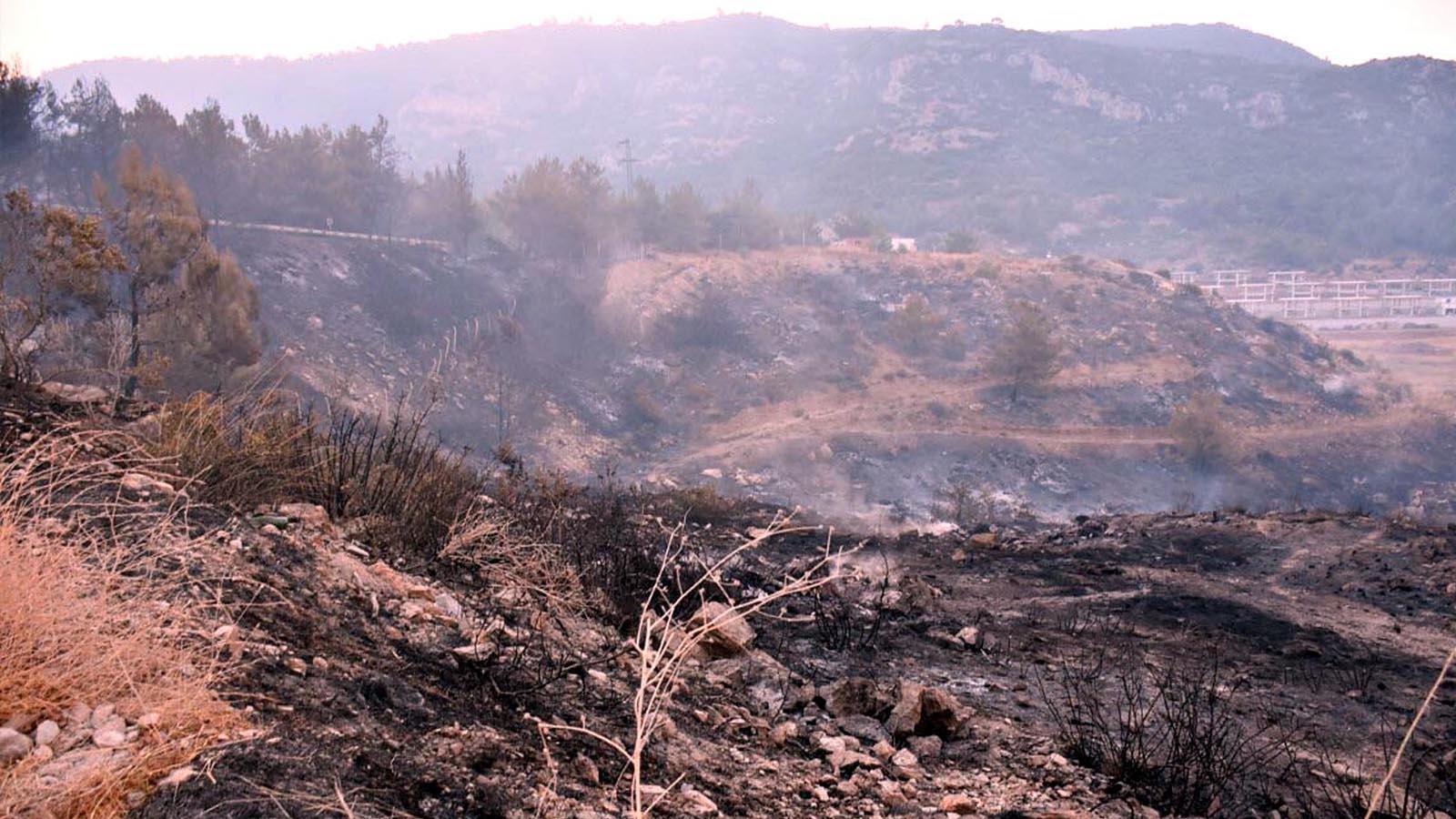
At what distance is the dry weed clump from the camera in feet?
6.45

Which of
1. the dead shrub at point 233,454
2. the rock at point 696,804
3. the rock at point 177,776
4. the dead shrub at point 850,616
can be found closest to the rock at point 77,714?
the rock at point 177,776

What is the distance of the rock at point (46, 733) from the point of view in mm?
2179

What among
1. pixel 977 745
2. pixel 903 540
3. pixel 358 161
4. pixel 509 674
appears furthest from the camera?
pixel 358 161

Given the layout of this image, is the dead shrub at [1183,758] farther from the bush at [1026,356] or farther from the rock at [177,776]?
the bush at [1026,356]

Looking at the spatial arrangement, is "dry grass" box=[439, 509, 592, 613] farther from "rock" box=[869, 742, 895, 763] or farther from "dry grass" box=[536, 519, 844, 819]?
"rock" box=[869, 742, 895, 763]

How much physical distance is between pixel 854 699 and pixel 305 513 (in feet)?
9.75

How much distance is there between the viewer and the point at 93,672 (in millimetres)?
Answer: 2359

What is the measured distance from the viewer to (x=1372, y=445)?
36.2m

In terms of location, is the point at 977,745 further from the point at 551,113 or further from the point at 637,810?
the point at 551,113

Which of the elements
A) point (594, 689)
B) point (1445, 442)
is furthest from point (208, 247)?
point (1445, 442)

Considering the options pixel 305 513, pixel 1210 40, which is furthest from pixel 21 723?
pixel 1210 40

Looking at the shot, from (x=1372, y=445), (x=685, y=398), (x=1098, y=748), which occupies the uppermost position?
(x=1098, y=748)

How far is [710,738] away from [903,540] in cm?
972

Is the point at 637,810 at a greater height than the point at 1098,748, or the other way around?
the point at 637,810
